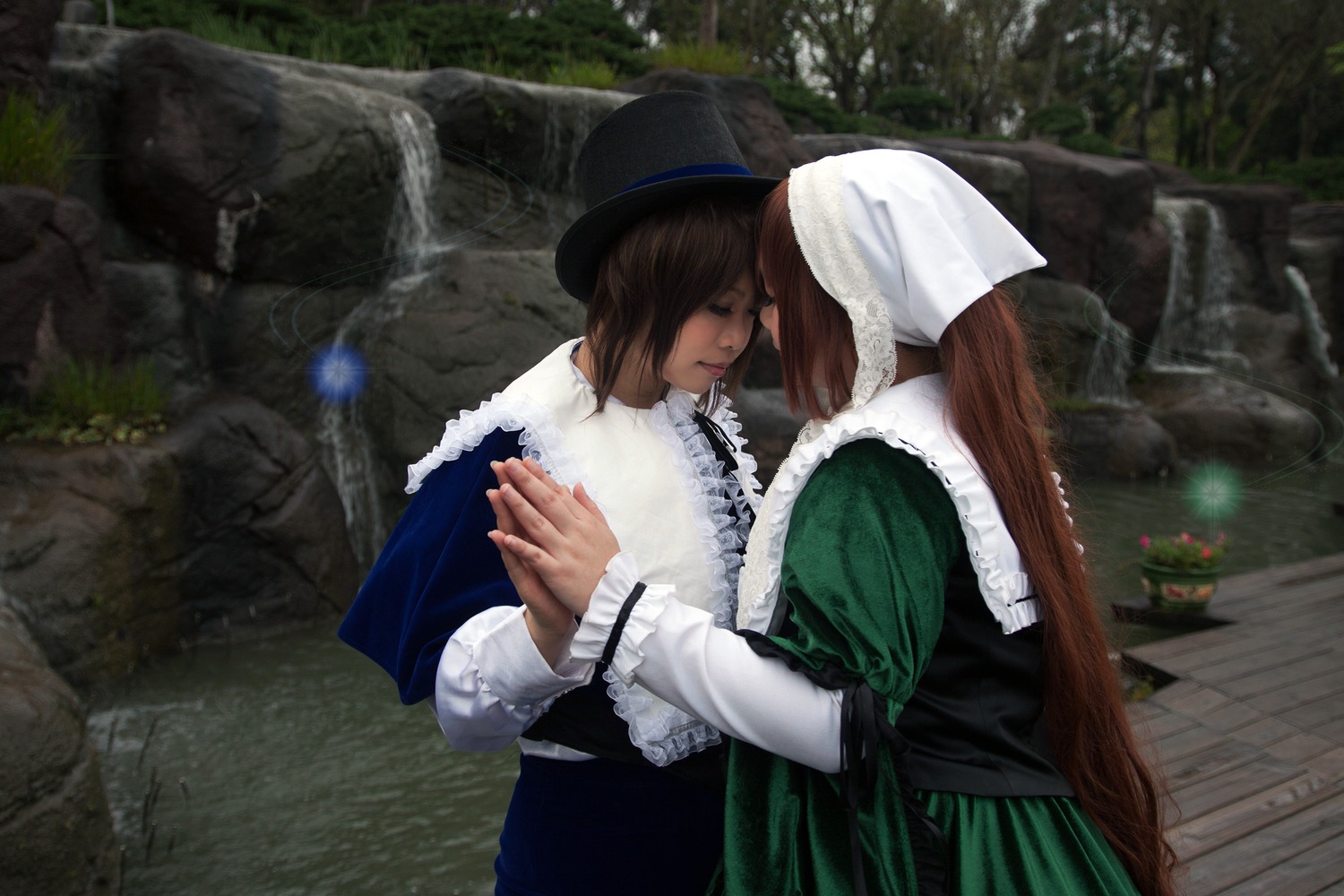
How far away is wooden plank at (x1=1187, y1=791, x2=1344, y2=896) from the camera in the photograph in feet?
9.29

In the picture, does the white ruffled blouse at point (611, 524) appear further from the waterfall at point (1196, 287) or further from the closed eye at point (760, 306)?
the waterfall at point (1196, 287)

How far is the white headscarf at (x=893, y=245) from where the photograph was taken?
1.32 m

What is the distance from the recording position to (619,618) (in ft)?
4.26

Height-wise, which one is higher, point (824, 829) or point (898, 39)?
point (898, 39)

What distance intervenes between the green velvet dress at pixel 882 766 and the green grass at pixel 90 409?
5.20m

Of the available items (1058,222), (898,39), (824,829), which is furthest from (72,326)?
(898,39)

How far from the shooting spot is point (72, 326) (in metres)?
5.71

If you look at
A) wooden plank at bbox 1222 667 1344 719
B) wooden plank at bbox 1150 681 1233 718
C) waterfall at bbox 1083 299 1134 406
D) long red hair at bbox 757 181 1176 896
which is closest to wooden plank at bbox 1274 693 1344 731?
wooden plank at bbox 1222 667 1344 719

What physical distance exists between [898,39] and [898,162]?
1021 inches

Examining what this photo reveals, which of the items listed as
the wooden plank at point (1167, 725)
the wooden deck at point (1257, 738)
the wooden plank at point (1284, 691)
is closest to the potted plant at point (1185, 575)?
the wooden deck at point (1257, 738)

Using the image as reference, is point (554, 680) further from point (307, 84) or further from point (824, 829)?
point (307, 84)

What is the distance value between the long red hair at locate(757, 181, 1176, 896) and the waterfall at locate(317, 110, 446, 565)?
19.3 ft

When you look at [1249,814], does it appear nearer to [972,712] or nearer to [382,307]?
[972,712]

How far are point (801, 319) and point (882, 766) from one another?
61cm
